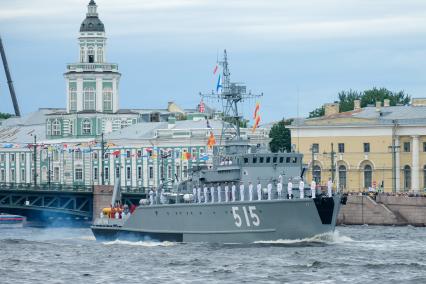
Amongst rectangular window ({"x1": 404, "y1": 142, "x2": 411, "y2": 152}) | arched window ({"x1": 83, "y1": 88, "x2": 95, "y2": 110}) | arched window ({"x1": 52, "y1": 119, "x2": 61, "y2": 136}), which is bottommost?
rectangular window ({"x1": 404, "y1": 142, "x2": 411, "y2": 152})

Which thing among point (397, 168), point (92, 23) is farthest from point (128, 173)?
point (397, 168)

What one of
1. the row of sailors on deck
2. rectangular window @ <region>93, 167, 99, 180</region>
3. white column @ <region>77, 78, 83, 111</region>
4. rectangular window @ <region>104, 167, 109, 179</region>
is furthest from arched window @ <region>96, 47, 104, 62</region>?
the row of sailors on deck

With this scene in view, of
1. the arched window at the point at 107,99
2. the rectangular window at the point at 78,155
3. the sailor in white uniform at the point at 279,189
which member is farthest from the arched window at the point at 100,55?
the sailor in white uniform at the point at 279,189

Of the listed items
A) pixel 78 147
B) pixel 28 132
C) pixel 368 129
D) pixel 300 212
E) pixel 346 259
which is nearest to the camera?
pixel 346 259

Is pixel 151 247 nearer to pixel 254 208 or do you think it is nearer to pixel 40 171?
pixel 254 208

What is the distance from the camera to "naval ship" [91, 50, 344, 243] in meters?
78.4

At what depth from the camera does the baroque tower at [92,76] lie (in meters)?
156

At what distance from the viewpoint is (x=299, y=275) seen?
65938 mm

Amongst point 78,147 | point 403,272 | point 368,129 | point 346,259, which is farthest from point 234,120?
point 78,147

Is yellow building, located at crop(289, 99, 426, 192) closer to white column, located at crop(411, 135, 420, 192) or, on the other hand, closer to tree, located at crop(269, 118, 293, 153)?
white column, located at crop(411, 135, 420, 192)

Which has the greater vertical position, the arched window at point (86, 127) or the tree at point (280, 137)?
the arched window at point (86, 127)

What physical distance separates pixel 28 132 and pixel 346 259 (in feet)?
309

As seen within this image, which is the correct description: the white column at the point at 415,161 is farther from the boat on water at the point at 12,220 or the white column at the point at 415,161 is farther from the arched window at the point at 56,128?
the arched window at the point at 56,128

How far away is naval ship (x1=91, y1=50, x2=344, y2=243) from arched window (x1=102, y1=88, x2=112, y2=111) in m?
70.7
